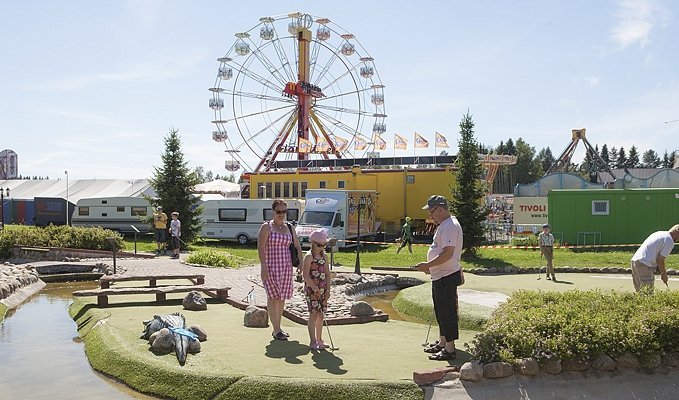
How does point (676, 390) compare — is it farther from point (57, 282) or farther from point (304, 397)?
point (57, 282)

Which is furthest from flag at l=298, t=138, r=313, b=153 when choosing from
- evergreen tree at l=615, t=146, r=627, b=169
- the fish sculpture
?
evergreen tree at l=615, t=146, r=627, b=169

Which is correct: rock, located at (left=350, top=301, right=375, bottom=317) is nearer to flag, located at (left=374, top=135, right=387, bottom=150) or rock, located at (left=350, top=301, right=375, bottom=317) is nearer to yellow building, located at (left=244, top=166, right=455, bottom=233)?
yellow building, located at (left=244, top=166, right=455, bottom=233)

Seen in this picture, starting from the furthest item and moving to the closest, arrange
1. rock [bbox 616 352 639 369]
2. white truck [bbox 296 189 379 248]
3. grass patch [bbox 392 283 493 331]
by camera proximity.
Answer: white truck [bbox 296 189 379 248] < grass patch [bbox 392 283 493 331] < rock [bbox 616 352 639 369]

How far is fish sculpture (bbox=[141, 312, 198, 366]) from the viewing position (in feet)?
23.7

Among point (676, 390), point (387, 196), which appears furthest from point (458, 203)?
point (676, 390)

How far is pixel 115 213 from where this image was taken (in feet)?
112

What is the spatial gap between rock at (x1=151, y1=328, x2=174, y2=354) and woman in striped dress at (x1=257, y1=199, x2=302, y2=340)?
4.05 feet

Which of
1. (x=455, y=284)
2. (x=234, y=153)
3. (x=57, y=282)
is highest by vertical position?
(x=234, y=153)

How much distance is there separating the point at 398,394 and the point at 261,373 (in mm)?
1416

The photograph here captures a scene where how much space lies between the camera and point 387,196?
104ft

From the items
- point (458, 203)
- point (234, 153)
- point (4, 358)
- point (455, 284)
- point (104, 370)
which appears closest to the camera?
point (455, 284)

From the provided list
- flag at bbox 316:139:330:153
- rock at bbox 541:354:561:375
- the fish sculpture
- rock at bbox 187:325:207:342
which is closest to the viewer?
rock at bbox 541:354:561:375

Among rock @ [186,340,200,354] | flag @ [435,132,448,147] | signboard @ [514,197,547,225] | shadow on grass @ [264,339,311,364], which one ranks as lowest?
shadow on grass @ [264,339,311,364]

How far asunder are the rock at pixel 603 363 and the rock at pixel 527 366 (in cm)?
67
